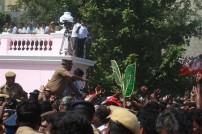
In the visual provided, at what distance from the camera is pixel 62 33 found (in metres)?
18.8

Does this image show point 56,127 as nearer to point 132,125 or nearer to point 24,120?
point 132,125

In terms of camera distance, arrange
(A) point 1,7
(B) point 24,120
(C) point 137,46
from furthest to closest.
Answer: (A) point 1,7 < (C) point 137,46 < (B) point 24,120

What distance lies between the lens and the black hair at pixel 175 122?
362 cm

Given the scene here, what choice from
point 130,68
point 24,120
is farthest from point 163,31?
point 24,120

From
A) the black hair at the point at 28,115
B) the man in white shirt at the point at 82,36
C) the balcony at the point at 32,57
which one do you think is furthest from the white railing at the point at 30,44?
the black hair at the point at 28,115

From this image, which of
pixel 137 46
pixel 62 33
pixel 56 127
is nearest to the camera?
pixel 56 127

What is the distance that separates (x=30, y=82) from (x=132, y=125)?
15.7 meters

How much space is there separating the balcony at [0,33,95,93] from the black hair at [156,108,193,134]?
1486 cm

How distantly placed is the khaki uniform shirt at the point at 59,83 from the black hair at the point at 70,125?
661cm

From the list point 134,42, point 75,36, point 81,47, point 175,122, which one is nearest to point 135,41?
point 134,42

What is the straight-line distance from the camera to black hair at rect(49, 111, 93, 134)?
10.8ft

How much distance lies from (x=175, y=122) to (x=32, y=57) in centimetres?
1598

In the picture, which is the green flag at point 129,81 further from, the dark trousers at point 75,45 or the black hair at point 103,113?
the dark trousers at point 75,45

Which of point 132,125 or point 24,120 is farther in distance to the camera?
point 24,120
